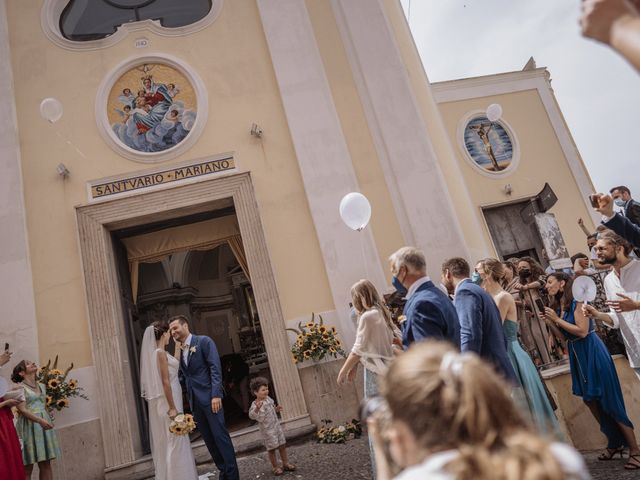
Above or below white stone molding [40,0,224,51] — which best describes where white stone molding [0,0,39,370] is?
below

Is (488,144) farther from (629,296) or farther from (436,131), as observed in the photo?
(629,296)

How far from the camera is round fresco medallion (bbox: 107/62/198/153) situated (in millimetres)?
9477

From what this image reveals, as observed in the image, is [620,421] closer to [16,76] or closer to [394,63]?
[394,63]

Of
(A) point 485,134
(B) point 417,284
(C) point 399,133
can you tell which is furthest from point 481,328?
(A) point 485,134

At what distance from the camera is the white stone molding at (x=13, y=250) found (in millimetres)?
8172

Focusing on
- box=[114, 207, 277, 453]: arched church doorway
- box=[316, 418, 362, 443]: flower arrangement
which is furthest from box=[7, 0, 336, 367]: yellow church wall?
box=[316, 418, 362, 443]: flower arrangement

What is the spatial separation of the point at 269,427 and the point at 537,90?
50.2ft

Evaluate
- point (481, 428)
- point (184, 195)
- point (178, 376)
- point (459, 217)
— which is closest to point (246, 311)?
point (184, 195)

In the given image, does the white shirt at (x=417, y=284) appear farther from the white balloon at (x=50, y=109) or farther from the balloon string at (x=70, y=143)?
the balloon string at (x=70, y=143)

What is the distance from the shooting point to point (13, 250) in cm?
855

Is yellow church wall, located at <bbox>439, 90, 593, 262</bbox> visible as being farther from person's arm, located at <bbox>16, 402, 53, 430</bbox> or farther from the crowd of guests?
person's arm, located at <bbox>16, 402, 53, 430</bbox>

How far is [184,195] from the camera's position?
29.9 feet

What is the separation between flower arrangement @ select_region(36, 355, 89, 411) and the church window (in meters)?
6.84

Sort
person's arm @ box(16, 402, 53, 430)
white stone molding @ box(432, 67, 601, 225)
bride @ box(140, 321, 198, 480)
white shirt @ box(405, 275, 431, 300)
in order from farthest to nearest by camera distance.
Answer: white stone molding @ box(432, 67, 601, 225) → person's arm @ box(16, 402, 53, 430) → bride @ box(140, 321, 198, 480) → white shirt @ box(405, 275, 431, 300)
